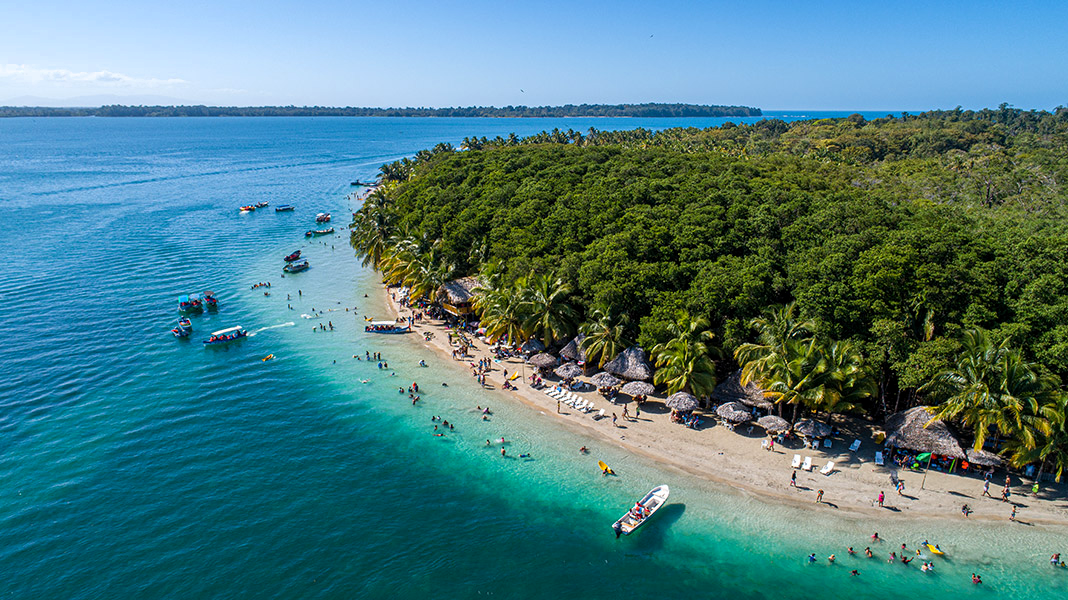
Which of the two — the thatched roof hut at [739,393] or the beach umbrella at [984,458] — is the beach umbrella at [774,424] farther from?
the beach umbrella at [984,458]

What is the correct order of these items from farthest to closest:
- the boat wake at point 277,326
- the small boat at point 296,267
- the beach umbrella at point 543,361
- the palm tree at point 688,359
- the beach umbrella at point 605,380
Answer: the small boat at point 296,267 < the boat wake at point 277,326 < the beach umbrella at point 543,361 < the beach umbrella at point 605,380 < the palm tree at point 688,359

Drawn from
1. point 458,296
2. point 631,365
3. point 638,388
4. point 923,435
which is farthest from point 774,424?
point 458,296

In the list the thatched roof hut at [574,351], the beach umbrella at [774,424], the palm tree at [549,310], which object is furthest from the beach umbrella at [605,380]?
the beach umbrella at [774,424]

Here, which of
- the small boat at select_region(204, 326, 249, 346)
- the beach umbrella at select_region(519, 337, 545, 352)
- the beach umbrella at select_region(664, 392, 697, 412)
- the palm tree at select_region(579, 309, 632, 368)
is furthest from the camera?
the small boat at select_region(204, 326, 249, 346)

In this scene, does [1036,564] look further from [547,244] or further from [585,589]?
[547,244]

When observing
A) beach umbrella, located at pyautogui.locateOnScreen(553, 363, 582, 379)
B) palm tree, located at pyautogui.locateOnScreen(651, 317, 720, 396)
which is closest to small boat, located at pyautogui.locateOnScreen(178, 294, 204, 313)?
beach umbrella, located at pyautogui.locateOnScreen(553, 363, 582, 379)

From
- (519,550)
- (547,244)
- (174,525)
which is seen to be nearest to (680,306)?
(547,244)

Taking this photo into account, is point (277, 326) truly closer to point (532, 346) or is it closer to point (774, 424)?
point (532, 346)

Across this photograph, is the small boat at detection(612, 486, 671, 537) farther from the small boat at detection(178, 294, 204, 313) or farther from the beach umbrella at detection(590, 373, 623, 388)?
the small boat at detection(178, 294, 204, 313)
